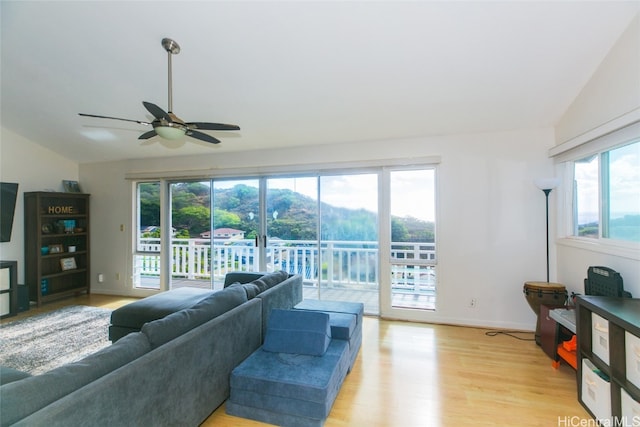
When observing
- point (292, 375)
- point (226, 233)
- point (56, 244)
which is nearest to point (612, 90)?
point (292, 375)

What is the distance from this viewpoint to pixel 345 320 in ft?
8.43

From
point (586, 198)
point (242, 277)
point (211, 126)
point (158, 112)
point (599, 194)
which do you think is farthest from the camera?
point (242, 277)

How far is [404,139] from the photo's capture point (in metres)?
3.80

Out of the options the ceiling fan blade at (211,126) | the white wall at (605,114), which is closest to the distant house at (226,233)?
the ceiling fan blade at (211,126)

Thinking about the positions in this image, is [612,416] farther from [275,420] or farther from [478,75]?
[478,75]

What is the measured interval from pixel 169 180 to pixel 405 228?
12.7 feet

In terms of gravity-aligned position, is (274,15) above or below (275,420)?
above

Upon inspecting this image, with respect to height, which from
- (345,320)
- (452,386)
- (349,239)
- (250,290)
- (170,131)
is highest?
(170,131)

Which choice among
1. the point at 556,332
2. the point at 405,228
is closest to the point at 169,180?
the point at 405,228

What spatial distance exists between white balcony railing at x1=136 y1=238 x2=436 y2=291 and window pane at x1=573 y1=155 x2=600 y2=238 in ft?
4.99

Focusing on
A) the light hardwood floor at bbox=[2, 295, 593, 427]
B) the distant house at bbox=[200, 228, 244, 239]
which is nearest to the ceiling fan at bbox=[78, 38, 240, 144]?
the light hardwood floor at bbox=[2, 295, 593, 427]

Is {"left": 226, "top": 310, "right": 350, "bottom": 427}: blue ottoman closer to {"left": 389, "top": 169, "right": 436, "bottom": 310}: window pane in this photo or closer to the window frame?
{"left": 389, "top": 169, "right": 436, "bottom": 310}: window pane

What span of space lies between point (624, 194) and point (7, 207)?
7.27 metres

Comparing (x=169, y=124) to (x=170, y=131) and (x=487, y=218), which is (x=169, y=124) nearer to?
(x=170, y=131)
